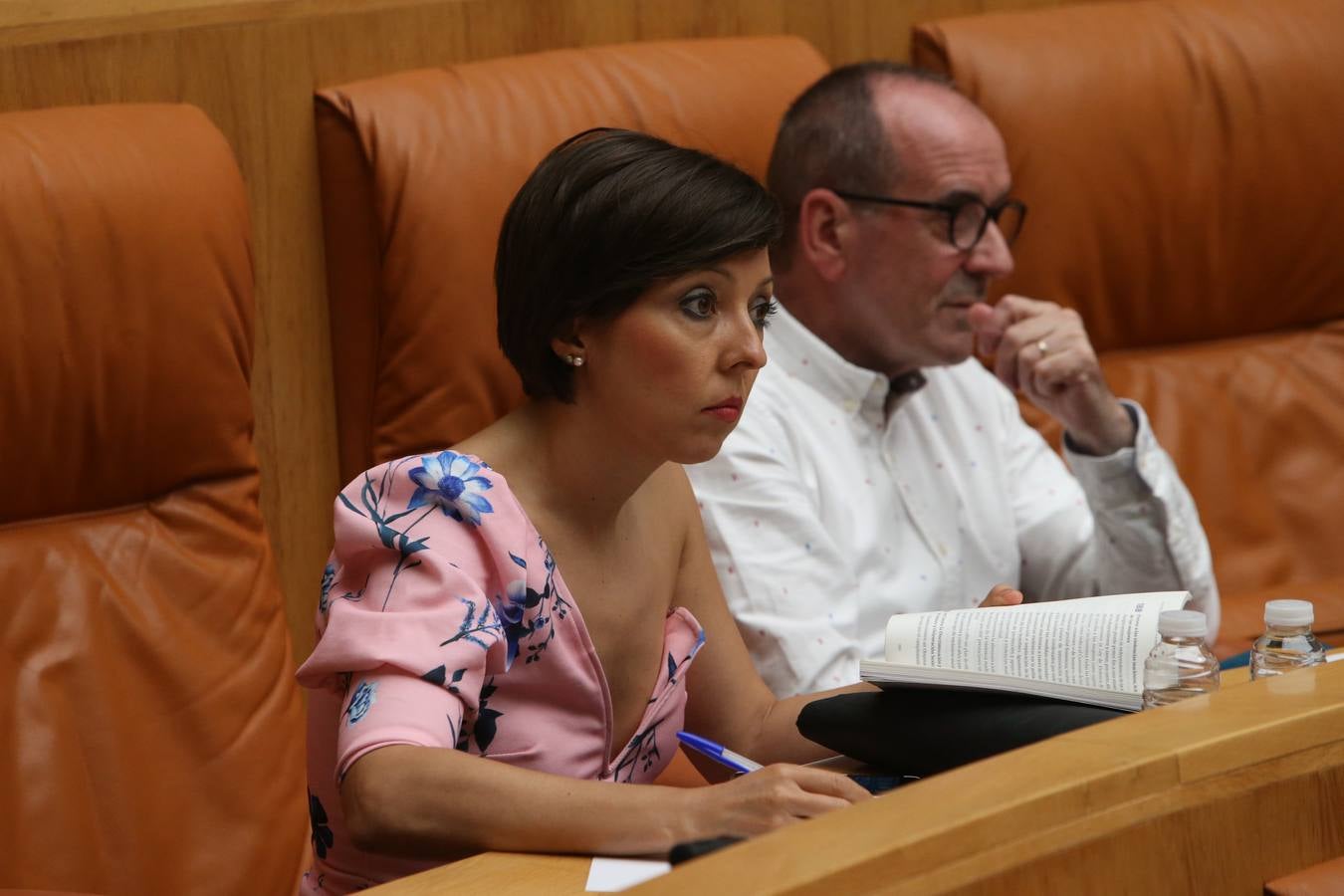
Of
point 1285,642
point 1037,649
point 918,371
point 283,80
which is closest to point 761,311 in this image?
point 1037,649

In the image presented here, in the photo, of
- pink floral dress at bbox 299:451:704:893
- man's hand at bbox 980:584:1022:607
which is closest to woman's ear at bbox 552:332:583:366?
pink floral dress at bbox 299:451:704:893

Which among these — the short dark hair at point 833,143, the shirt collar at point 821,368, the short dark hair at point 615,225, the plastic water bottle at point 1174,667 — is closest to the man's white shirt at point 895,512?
the shirt collar at point 821,368

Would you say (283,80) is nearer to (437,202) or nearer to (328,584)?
(437,202)

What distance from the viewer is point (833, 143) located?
1901mm

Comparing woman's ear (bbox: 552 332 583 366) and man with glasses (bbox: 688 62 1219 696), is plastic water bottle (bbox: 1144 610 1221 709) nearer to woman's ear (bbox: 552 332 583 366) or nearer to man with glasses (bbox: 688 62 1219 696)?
woman's ear (bbox: 552 332 583 366)

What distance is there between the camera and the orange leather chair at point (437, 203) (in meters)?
1.79

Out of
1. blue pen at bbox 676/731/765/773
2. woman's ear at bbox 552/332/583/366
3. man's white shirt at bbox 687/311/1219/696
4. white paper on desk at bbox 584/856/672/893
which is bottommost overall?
man's white shirt at bbox 687/311/1219/696

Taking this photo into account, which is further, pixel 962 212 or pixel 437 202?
pixel 962 212

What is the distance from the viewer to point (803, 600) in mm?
1674

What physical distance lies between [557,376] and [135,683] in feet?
1.95

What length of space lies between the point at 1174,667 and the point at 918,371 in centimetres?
90

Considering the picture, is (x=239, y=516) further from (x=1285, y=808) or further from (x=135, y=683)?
(x=1285, y=808)

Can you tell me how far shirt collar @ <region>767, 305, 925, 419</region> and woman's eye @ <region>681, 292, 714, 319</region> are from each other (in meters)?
0.61

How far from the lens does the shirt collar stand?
1870mm
